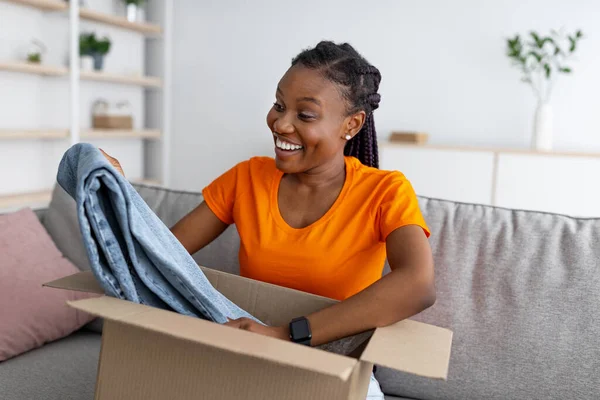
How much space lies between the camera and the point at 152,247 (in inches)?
34.0

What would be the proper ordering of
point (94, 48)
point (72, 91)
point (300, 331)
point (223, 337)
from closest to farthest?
point (223, 337), point (300, 331), point (72, 91), point (94, 48)

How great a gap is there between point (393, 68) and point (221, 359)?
13.1ft

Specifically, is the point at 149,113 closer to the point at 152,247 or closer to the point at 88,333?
the point at 88,333

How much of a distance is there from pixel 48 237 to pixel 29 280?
0.22 meters

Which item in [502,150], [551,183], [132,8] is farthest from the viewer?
[132,8]

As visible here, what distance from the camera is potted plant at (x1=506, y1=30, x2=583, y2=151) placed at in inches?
154

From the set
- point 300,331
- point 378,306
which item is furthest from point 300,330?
point 378,306

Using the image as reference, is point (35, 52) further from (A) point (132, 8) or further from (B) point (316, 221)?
(B) point (316, 221)

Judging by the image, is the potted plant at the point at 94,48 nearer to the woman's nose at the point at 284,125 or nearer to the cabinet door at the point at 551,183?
the cabinet door at the point at 551,183

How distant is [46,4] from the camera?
385cm

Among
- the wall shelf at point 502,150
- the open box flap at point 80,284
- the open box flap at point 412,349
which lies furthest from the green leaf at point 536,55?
the open box flap at point 80,284

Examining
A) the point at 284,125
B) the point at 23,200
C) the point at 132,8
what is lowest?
the point at 23,200

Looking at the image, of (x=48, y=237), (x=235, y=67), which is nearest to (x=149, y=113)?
(x=235, y=67)

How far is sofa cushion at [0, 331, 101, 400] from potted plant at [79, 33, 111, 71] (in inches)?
123
